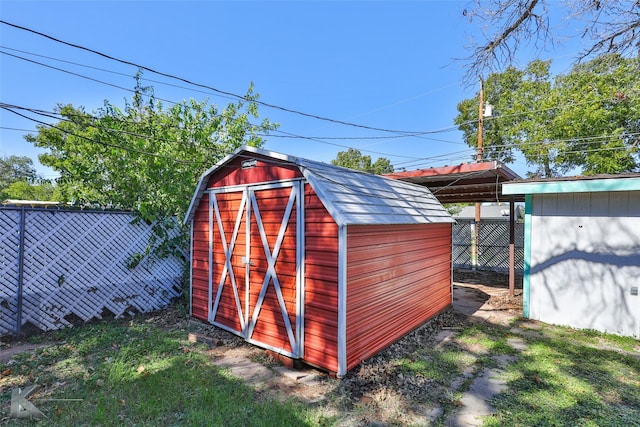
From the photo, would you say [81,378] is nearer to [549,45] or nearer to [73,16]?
[73,16]

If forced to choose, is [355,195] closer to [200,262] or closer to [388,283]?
[388,283]

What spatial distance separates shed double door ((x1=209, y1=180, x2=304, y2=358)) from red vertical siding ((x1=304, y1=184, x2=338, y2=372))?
0.12m

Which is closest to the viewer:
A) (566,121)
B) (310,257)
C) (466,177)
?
(310,257)

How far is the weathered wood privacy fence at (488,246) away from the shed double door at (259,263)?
31.1ft

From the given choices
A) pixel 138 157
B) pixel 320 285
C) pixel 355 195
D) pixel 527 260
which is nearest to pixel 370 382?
pixel 320 285

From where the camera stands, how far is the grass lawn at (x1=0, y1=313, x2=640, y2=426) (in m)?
2.83

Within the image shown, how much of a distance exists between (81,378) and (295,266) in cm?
275

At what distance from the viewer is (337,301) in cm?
348

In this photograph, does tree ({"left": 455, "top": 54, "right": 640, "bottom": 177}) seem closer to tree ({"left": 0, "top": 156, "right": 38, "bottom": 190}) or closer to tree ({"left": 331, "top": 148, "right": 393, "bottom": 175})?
tree ({"left": 331, "top": 148, "right": 393, "bottom": 175})

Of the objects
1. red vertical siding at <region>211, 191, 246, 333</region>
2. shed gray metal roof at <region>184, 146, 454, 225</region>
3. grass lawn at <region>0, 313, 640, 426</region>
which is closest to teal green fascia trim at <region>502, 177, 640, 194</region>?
shed gray metal roof at <region>184, 146, 454, 225</region>

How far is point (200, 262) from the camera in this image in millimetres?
5648

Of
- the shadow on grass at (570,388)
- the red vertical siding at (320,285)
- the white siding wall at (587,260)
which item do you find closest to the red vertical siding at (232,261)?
the red vertical siding at (320,285)

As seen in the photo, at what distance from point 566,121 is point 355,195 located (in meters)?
18.9

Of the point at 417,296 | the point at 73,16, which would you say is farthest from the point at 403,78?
the point at 73,16
